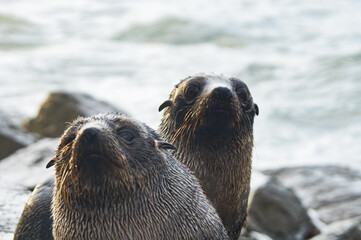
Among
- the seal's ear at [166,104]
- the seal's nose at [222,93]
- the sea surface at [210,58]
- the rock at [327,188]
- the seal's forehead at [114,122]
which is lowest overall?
the seal's forehead at [114,122]

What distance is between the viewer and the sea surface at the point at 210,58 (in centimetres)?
1925

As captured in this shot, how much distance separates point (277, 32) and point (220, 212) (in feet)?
77.8

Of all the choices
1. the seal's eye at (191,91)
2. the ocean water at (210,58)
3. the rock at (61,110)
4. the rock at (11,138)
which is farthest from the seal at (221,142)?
the ocean water at (210,58)

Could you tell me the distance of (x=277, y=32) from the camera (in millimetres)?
29531

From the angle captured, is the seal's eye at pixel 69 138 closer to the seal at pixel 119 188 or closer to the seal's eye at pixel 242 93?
the seal at pixel 119 188

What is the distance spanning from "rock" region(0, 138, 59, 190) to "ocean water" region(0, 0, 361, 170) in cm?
400

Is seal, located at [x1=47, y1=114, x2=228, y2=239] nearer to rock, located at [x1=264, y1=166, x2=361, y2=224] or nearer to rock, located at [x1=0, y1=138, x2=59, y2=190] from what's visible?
rock, located at [x1=0, y1=138, x2=59, y2=190]

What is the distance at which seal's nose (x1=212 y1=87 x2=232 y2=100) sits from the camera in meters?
6.59

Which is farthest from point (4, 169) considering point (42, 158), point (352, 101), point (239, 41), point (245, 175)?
point (239, 41)

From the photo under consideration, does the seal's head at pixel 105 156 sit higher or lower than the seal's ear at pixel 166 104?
lower

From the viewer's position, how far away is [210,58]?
84.3 ft

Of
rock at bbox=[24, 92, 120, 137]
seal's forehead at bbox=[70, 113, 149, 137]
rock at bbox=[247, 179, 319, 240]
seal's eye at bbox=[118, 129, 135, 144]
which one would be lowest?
seal's eye at bbox=[118, 129, 135, 144]

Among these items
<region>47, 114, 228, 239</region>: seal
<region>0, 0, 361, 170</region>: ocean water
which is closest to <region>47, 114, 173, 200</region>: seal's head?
<region>47, 114, 228, 239</region>: seal

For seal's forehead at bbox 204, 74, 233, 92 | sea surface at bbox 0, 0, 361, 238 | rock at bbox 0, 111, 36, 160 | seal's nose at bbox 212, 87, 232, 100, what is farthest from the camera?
sea surface at bbox 0, 0, 361, 238
